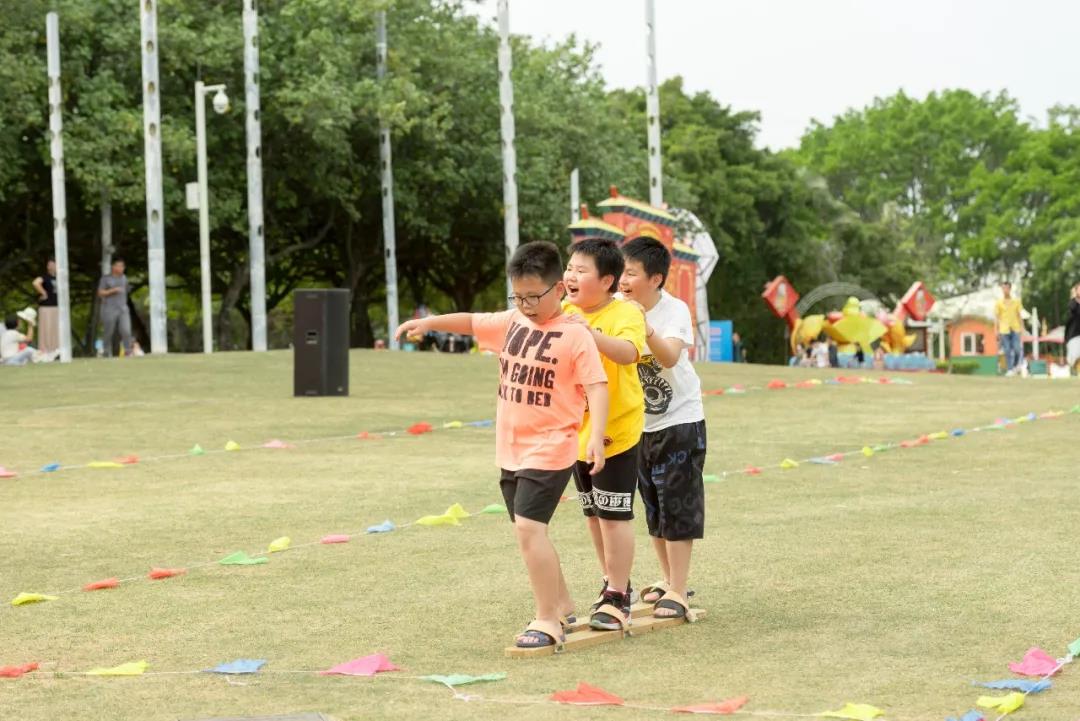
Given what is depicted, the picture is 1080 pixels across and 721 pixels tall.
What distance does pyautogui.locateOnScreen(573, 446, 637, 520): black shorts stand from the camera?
21.8 feet

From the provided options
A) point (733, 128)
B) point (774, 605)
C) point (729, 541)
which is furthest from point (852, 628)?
point (733, 128)

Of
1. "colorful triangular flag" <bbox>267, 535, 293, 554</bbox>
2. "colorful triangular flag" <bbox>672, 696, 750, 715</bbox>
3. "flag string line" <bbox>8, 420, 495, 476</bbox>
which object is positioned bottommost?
"colorful triangular flag" <bbox>672, 696, 750, 715</bbox>

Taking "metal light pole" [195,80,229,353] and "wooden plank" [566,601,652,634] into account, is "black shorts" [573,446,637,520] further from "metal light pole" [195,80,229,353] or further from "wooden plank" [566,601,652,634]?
"metal light pole" [195,80,229,353]

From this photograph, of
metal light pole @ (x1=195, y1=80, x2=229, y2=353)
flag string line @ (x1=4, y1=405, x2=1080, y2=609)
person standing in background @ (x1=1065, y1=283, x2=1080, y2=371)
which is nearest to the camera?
flag string line @ (x1=4, y1=405, x2=1080, y2=609)

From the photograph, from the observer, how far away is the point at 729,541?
9219mm

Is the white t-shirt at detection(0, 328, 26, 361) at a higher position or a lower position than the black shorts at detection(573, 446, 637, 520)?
higher

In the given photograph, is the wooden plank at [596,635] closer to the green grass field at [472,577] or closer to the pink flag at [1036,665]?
the green grass field at [472,577]

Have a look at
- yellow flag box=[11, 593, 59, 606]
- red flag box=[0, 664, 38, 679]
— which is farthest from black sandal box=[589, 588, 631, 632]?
yellow flag box=[11, 593, 59, 606]

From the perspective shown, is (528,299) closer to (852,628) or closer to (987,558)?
(852,628)

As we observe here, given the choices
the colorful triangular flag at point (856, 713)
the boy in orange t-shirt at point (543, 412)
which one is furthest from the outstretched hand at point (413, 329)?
the colorful triangular flag at point (856, 713)

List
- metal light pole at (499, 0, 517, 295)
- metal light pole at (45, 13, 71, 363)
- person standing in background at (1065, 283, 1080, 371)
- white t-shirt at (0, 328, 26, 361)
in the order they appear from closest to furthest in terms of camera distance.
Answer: white t-shirt at (0, 328, 26, 361) < metal light pole at (45, 13, 71, 363) < person standing in background at (1065, 283, 1080, 371) < metal light pole at (499, 0, 517, 295)

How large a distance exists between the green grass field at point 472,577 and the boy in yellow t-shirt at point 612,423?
0.26m

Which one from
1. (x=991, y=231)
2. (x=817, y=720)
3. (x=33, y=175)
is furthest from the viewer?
(x=991, y=231)

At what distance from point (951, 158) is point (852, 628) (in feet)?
241
